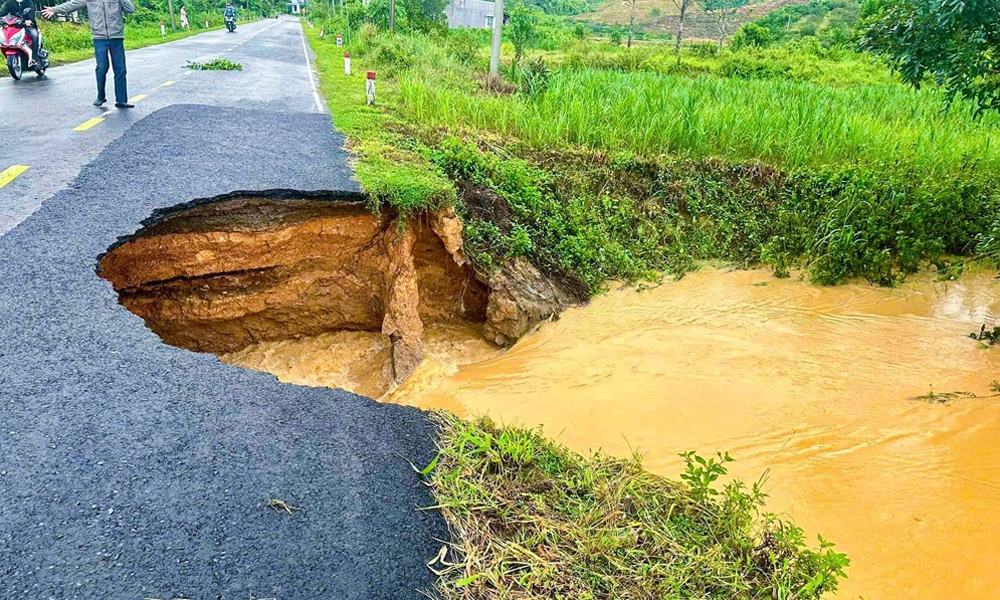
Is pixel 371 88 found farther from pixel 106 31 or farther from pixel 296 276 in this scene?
pixel 296 276

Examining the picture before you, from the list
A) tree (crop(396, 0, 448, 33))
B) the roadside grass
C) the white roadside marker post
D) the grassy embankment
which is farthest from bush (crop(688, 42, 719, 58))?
the white roadside marker post

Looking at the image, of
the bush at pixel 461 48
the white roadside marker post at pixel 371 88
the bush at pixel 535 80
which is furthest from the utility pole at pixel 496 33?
the bush at pixel 461 48

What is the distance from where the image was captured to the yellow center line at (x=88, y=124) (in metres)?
6.77

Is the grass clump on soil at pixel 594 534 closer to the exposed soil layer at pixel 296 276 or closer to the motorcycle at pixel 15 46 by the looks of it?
the exposed soil layer at pixel 296 276

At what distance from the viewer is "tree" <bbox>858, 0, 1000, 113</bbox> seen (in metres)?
4.49

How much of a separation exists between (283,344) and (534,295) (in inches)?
107

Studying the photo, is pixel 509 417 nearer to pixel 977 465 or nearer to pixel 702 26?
pixel 977 465

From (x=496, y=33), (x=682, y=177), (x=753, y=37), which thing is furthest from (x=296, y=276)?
(x=753, y=37)

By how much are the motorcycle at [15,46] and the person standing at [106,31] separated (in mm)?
2312

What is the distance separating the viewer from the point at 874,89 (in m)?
12.9

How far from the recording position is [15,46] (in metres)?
9.47

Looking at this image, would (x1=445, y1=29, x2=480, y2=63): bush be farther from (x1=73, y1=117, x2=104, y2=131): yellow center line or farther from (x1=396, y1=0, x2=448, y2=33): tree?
(x1=73, y1=117, x2=104, y2=131): yellow center line

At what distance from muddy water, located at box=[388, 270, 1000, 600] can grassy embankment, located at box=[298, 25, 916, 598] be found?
438 mm

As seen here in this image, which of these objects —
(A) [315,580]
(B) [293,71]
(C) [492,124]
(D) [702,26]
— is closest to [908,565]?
(A) [315,580]
